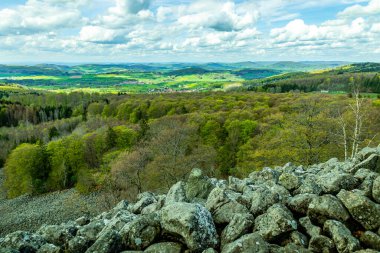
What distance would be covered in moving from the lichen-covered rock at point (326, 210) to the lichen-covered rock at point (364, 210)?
0.77ft

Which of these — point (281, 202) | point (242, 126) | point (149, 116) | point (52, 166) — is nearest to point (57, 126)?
point (149, 116)

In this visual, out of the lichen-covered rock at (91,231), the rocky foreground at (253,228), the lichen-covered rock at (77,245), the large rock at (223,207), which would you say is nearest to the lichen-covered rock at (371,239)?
the rocky foreground at (253,228)

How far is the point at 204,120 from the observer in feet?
257

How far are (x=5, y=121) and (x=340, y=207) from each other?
187674mm

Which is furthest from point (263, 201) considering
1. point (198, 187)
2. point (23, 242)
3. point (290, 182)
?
point (23, 242)

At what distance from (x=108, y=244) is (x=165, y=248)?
182 centimetres

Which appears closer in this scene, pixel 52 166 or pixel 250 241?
pixel 250 241

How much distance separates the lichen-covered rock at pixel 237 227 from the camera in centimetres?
975

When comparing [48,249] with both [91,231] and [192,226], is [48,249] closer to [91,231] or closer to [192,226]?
[91,231]

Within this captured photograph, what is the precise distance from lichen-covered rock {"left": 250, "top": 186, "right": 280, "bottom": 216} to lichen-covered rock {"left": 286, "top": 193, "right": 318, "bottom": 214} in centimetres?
56

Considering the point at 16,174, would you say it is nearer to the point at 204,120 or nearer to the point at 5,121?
the point at 204,120

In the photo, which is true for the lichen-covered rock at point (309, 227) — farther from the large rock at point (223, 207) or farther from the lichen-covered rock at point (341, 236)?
the large rock at point (223, 207)

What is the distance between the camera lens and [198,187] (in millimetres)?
15758

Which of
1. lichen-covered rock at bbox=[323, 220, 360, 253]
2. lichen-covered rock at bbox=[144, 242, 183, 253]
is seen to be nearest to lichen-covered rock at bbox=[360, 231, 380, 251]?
lichen-covered rock at bbox=[323, 220, 360, 253]
